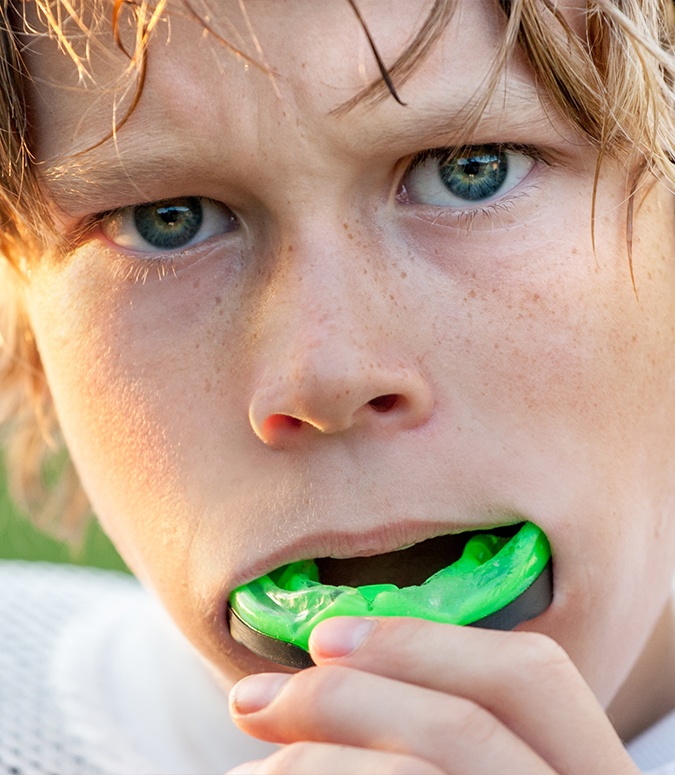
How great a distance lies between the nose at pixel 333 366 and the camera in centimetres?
97

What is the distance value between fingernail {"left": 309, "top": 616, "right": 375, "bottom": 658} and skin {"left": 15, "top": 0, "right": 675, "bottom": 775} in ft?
0.18

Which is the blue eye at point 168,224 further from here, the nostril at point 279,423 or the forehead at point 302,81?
the nostril at point 279,423

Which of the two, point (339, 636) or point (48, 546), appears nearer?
point (339, 636)

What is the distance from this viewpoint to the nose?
0.97m

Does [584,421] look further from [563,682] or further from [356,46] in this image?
[356,46]

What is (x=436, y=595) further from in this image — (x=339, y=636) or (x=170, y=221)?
(x=170, y=221)

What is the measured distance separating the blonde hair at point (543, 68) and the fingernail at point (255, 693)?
515 mm

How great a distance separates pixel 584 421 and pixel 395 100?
36 centimetres

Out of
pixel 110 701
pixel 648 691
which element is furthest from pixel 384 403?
pixel 110 701

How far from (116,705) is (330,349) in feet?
2.52

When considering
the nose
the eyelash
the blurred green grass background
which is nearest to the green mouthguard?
the nose

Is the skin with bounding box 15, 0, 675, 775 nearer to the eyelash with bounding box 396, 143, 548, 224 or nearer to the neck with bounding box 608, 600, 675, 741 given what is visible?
the eyelash with bounding box 396, 143, 548, 224

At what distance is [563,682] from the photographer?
90 centimetres

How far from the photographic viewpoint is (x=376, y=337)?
3.25 feet
